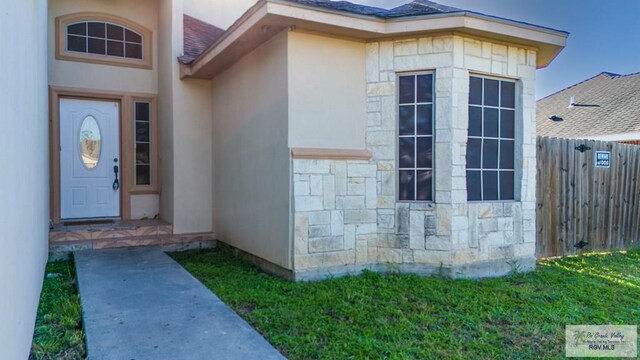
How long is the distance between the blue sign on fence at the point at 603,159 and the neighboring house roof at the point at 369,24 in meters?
2.28

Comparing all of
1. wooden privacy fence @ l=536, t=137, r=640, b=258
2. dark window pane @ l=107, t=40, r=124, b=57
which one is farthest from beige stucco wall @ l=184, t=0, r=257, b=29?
wooden privacy fence @ l=536, t=137, r=640, b=258

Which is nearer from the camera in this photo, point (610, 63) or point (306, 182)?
point (306, 182)

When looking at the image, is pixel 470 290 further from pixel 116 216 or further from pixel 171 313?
pixel 116 216

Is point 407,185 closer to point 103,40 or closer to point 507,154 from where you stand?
point 507,154

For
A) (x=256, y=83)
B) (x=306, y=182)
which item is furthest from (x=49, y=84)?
(x=306, y=182)

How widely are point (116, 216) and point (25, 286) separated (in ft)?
17.2

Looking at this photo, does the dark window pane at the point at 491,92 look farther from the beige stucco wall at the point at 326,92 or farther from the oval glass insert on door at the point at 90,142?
the oval glass insert on door at the point at 90,142

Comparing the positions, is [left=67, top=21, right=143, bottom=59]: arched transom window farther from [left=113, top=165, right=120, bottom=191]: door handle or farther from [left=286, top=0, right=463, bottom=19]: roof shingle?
[left=286, top=0, right=463, bottom=19]: roof shingle

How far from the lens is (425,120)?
17.7 ft

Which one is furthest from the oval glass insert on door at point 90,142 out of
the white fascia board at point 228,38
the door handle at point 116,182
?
the white fascia board at point 228,38

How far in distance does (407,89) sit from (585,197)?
3809 millimetres

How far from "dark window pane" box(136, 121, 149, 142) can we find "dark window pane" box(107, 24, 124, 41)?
1565mm

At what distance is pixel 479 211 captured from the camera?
5395 millimetres

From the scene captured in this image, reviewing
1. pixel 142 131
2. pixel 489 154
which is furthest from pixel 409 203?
A: pixel 142 131
